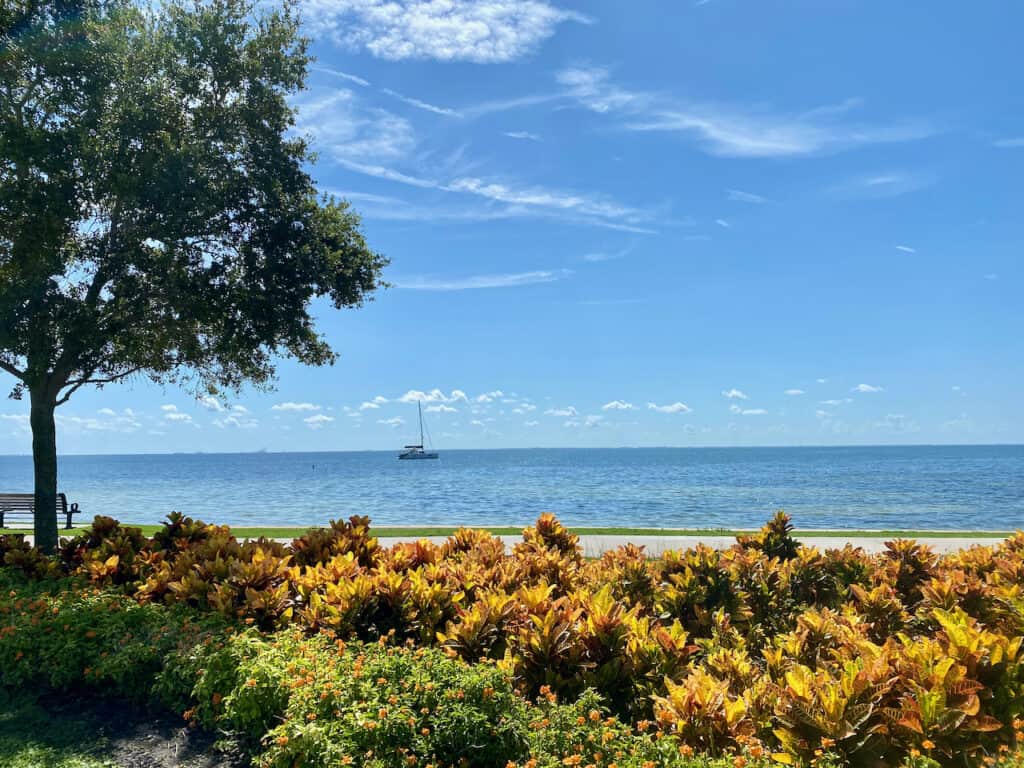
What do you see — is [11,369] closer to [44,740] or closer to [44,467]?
[44,467]

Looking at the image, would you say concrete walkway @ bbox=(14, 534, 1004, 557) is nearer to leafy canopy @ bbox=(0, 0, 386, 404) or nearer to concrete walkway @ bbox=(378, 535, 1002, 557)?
concrete walkway @ bbox=(378, 535, 1002, 557)

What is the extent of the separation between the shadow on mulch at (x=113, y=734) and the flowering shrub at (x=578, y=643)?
0.18m

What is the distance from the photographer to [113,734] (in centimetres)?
520

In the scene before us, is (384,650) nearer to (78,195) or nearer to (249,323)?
(249,323)

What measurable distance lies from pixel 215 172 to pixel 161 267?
1.79 metres

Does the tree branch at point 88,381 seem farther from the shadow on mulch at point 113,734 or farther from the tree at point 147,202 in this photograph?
the shadow on mulch at point 113,734

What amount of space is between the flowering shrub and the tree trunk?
2.17 metres

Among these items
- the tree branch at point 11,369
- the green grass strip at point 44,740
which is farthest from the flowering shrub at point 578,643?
the tree branch at point 11,369

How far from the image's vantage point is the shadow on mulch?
471 centimetres

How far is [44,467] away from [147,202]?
15.3ft

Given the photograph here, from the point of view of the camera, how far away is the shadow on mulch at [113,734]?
4715mm

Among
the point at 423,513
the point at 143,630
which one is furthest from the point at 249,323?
the point at 423,513

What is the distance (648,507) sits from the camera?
4062 cm


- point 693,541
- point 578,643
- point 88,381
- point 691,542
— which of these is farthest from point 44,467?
point 693,541
